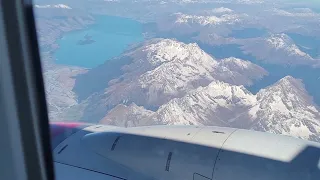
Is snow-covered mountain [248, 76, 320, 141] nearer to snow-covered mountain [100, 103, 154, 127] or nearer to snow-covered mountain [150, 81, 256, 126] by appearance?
snow-covered mountain [150, 81, 256, 126]

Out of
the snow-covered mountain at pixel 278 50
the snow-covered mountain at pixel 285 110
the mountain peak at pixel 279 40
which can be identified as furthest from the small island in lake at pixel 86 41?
the mountain peak at pixel 279 40

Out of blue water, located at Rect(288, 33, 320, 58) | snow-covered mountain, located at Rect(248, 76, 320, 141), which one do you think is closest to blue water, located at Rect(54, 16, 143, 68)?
snow-covered mountain, located at Rect(248, 76, 320, 141)

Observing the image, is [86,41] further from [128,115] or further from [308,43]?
[308,43]

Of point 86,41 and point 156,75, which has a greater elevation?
point 86,41

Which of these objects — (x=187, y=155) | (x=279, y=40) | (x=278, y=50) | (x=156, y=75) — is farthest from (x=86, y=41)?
(x=187, y=155)

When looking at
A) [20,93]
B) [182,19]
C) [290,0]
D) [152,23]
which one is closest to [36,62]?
[20,93]

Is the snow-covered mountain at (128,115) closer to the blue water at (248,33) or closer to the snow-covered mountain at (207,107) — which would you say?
the snow-covered mountain at (207,107)
